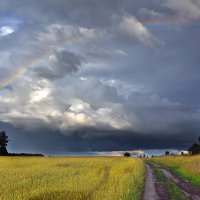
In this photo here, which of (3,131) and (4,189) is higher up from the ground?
(3,131)

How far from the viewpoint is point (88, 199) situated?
21.6 m

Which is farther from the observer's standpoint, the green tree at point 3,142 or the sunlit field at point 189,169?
the green tree at point 3,142

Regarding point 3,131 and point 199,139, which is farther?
point 199,139

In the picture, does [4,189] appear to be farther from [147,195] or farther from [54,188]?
[147,195]

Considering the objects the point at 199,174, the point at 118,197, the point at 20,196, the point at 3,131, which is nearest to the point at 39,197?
the point at 20,196

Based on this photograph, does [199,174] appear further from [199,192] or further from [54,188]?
[54,188]

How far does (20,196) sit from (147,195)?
959 centimetres

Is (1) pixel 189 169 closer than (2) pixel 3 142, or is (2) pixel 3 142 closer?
(1) pixel 189 169

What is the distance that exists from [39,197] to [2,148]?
135 m

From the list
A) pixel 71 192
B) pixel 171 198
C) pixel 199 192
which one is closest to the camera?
pixel 71 192

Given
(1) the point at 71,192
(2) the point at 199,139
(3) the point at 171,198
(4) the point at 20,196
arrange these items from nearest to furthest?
(4) the point at 20,196
(1) the point at 71,192
(3) the point at 171,198
(2) the point at 199,139

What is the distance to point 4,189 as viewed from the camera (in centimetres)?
2612

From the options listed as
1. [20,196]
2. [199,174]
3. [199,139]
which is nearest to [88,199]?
[20,196]

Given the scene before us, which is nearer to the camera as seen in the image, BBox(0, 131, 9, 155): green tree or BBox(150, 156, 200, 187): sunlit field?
BBox(150, 156, 200, 187): sunlit field
